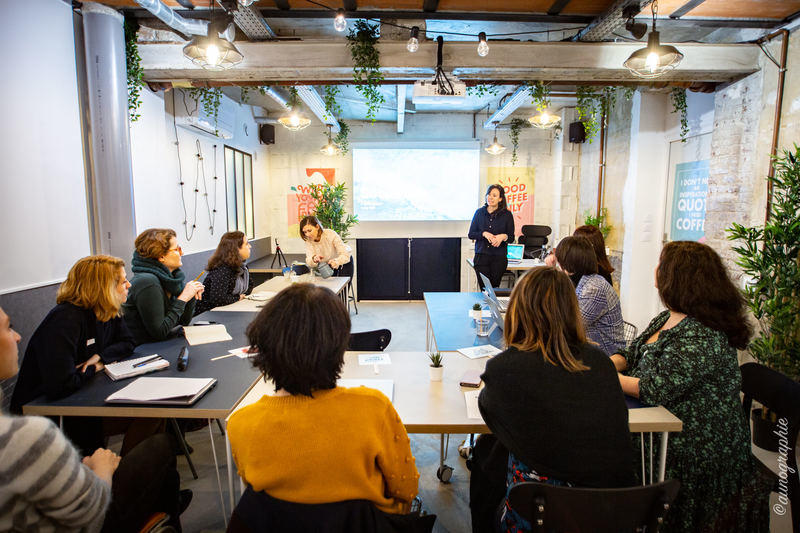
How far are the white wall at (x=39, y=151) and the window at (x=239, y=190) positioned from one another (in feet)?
9.90

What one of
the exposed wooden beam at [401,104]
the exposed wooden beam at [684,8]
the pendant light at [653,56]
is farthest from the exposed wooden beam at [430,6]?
the exposed wooden beam at [684,8]

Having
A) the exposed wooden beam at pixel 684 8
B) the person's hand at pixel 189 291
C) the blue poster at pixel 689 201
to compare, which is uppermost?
the exposed wooden beam at pixel 684 8

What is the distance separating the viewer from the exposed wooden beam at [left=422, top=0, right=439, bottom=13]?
340 cm

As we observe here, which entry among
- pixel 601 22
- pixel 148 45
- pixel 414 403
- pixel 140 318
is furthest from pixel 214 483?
pixel 601 22

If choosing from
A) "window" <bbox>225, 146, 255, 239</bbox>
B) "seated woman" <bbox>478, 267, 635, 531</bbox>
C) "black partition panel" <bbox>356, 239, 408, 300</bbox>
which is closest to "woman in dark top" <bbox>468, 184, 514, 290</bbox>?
"black partition panel" <bbox>356, 239, 408, 300</bbox>

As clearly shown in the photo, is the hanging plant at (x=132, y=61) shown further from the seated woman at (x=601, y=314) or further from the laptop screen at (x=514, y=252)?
the laptop screen at (x=514, y=252)

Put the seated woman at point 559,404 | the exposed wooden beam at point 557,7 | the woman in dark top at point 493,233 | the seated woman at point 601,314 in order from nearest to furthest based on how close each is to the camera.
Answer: the seated woman at point 559,404
the seated woman at point 601,314
the exposed wooden beam at point 557,7
the woman in dark top at point 493,233

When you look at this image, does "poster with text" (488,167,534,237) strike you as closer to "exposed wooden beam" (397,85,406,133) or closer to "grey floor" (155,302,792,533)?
"exposed wooden beam" (397,85,406,133)

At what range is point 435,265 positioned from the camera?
26.1 ft

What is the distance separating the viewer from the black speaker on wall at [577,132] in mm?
6723

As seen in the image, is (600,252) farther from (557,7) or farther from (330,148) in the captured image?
(330,148)

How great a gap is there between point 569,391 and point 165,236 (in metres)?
2.64

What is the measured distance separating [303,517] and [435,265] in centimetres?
693

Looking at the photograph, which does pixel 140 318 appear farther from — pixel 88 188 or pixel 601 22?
pixel 601 22
